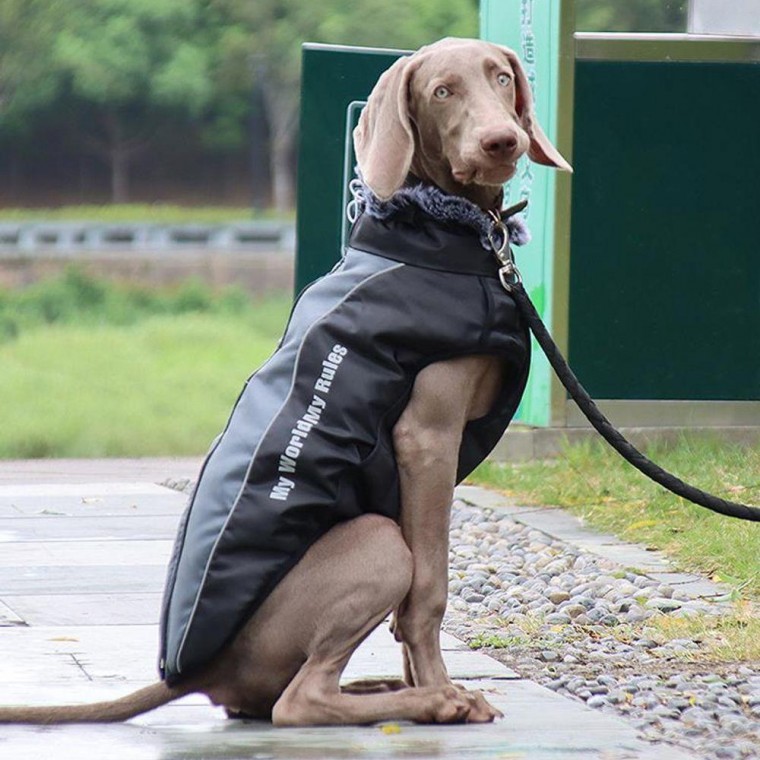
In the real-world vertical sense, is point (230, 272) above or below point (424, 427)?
below

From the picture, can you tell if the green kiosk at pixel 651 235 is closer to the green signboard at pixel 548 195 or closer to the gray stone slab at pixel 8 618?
the green signboard at pixel 548 195

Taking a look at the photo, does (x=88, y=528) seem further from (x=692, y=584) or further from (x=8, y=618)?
(x=692, y=584)

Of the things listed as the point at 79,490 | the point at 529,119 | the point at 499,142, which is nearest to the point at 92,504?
the point at 79,490

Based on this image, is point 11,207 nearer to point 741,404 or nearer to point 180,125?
point 180,125

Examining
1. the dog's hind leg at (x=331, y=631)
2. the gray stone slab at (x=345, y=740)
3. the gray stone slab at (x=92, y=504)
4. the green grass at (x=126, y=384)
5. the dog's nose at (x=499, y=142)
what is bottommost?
the green grass at (x=126, y=384)

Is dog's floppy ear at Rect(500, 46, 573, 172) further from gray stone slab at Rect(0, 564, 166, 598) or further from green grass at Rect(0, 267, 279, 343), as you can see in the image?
green grass at Rect(0, 267, 279, 343)

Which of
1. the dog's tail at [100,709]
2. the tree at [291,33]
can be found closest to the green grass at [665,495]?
the dog's tail at [100,709]

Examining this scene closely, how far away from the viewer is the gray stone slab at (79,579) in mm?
5836

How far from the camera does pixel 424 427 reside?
3855mm

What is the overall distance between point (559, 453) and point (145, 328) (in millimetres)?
10311

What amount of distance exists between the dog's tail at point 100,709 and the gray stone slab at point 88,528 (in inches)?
117

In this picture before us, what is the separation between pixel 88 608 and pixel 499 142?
8.18ft

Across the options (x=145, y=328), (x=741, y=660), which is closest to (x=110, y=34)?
(x=145, y=328)

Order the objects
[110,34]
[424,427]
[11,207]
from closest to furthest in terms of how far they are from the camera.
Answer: [424,427] < [110,34] < [11,207]
